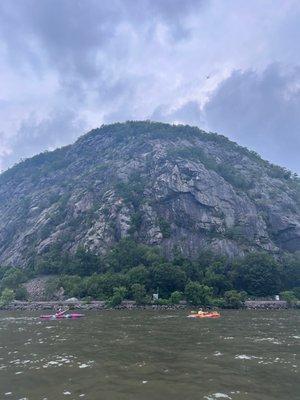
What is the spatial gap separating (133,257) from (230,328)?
89.7 meters

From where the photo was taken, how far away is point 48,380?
27.8 metres

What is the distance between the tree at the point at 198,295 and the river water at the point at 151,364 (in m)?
47.3

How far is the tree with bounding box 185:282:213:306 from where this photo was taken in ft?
341

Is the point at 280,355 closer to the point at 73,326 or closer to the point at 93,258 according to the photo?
the point at 73,326

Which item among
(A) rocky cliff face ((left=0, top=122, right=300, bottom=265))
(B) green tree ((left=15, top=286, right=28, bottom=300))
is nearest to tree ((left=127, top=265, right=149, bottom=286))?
(A) rocky cliff face ((left=0, top=122, right=300, bottom=265))

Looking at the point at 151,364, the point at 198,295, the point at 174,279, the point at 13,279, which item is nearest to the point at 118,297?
the point at 198,295

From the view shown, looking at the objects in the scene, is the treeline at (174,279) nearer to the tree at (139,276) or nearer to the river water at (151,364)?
the tree at (139,276)

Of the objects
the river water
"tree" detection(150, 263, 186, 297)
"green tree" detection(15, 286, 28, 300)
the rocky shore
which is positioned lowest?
the river water

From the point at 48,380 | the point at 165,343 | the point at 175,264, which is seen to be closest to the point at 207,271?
the point at 175,264

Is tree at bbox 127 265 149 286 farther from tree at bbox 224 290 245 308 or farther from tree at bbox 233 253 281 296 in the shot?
tree at bbox 224 290 245 308

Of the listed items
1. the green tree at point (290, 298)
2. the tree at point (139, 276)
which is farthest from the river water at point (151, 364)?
the tree at point (139, 276)

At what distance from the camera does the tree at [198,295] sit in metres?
104

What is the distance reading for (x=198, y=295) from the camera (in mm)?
104688

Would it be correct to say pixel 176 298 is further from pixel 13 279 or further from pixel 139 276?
A: pixel 13 279
